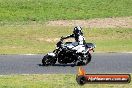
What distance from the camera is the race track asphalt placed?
21.1 meters

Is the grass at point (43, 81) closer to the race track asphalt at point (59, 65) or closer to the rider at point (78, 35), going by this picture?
the race track asphalt at point (59, 65)

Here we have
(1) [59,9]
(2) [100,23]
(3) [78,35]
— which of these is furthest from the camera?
(1) [59,9]

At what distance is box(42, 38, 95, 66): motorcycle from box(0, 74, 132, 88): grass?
2.72 metres

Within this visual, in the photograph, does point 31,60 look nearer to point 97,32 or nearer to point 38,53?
point 38,53

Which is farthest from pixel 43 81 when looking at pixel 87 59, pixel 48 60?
pixel 87 59

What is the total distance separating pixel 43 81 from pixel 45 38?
13834 mm

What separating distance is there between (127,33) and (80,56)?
1198 centimetres

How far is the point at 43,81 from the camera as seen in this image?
18.0 m

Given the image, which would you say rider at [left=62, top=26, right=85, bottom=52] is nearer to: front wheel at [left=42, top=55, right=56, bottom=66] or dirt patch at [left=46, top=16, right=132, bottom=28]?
front wheel at [left=42, top=55, right=56, bottom=66]

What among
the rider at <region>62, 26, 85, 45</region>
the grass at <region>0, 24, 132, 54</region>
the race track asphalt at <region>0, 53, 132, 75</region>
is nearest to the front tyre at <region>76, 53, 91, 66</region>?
the race track asphalt at <region>0, 53, 132, 75</region>

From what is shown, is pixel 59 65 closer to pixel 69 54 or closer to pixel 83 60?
pixel 69 54

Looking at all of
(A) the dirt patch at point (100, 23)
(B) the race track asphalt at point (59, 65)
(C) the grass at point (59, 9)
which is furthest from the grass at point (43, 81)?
(C) the grass at point (59, 9)

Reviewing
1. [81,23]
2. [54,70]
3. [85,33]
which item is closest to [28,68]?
[54,70]

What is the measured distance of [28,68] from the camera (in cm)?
2167
